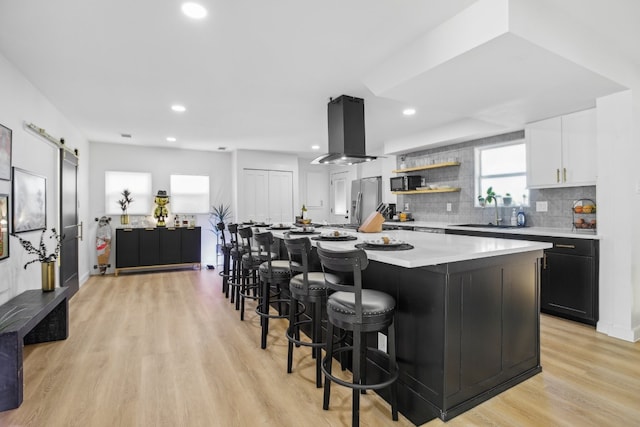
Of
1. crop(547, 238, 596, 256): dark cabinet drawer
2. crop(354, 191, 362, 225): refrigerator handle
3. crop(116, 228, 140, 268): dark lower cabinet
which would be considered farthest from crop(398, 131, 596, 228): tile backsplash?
crop(116, 228, 140, 268): dark lower cabinet

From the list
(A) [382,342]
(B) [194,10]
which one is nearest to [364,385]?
(A) [382,342]

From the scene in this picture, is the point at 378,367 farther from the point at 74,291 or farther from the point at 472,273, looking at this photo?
the point at 74,291

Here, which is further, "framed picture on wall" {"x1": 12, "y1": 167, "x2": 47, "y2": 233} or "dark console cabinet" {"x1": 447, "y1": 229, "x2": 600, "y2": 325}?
"dark console cabinet" {"x1": 447, "y1": 229, "x2": 600, "y2": 325}

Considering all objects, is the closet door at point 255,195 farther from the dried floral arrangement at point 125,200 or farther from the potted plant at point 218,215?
the dried floral arrangement at point 125,200

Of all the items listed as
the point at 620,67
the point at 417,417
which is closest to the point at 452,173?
the point at 620,67

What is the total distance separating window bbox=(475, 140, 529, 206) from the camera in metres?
4.67

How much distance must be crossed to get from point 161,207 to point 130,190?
0.70 meters

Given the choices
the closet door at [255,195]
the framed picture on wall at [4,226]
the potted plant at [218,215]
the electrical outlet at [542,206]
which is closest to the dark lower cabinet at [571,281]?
the electrical outlet at [542,206]

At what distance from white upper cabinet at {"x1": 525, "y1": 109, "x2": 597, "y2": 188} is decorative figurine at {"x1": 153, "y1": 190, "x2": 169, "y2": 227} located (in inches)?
243

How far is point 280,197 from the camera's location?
7.67m

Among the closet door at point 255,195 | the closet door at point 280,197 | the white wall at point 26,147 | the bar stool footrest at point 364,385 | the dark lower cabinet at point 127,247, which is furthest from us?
the closet door at point 280,197

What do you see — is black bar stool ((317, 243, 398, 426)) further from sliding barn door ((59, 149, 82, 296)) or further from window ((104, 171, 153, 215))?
window ((104, 171, 153, 215))

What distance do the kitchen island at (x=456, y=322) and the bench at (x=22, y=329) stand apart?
2.24m

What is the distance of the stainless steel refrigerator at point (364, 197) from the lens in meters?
7.35
